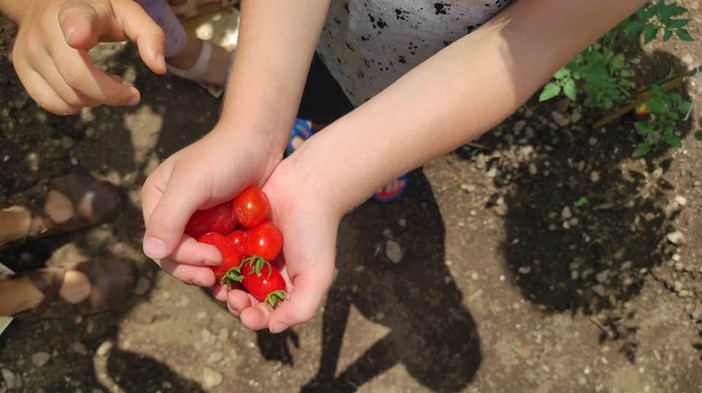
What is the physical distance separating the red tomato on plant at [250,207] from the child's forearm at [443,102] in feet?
0.65

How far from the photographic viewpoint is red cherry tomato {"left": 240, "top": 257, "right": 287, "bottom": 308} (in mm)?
1801

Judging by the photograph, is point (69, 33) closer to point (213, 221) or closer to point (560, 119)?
point (213, 221)

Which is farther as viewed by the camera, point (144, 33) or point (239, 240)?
point (239, 240)

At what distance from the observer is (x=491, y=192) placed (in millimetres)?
3377

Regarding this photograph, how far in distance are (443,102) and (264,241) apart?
66 centimetres

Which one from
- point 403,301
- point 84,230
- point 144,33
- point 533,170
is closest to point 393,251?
point 403,301

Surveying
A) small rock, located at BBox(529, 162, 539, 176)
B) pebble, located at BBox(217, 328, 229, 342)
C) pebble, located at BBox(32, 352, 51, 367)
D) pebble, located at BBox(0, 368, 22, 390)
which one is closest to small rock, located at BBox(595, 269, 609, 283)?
small rock, located at BBox(529, 162, 539, 176)

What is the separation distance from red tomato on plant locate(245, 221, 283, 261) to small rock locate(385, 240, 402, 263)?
1505 millimetres

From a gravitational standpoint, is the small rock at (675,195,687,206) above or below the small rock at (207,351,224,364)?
below

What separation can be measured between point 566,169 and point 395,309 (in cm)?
122

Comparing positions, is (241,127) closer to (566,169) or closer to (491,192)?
(491,192)

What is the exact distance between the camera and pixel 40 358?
3.03m

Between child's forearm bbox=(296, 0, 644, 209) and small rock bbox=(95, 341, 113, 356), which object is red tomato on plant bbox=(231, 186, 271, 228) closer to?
child's forearm bbox=(296, 0, 644, 209)

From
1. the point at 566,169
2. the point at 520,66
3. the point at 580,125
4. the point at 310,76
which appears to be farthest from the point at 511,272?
the point at 520,66
